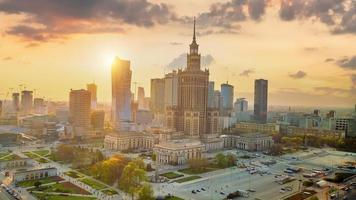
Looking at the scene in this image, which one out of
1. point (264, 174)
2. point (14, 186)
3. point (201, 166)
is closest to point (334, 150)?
point (264, 174)

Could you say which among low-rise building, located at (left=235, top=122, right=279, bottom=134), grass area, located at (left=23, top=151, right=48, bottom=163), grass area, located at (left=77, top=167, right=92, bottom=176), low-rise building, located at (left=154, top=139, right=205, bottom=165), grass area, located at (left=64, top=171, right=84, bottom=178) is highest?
low-rise building, located at (left=235, top=122, right=279, bottom=134)

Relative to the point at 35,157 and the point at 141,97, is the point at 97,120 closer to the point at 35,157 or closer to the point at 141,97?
the point at 35,157

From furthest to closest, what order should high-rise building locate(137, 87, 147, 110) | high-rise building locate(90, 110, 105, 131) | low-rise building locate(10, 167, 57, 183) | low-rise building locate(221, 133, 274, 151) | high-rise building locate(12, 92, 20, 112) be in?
high-rise building locate(137, 87, 147, 110)
high-rise building locate(12, 92, 20, 112)
high-rise building locate(90, 110, 105, 131)
low-rise building locate(221, 133, 274, 151)
low-rise building locate(10, 167, 57, 183)

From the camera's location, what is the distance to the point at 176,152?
3966 centimetres

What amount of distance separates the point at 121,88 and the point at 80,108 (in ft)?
51.2

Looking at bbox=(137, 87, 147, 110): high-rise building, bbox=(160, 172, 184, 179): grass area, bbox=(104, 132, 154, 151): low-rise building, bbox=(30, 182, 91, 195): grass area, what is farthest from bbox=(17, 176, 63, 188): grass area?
bbox=(137, 87, 147, 110): high-rise building

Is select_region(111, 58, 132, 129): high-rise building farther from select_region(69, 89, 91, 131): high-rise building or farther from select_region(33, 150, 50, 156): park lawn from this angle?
select_region(33, 150, 50, 156): park lawn

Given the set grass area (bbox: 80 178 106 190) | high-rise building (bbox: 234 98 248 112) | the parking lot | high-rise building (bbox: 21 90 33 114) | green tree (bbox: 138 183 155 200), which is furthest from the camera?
high-rise building (bbox: 234 98 248 112)

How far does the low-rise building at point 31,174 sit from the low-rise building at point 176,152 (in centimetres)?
1204

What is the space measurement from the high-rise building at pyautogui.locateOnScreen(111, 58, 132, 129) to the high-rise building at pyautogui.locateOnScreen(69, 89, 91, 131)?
42.2 feet

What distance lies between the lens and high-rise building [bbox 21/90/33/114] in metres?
96.2

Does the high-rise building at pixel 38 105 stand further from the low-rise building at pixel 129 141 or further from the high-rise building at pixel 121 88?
the low-rise building at pixel 129 141

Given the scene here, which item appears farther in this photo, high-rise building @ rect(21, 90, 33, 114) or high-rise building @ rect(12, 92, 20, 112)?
high-rise building @ rect(21, 90, 33, 114)

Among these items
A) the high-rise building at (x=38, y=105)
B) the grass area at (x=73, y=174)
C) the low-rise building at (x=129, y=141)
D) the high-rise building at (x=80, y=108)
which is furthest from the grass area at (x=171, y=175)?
the high-rise building at (x=38, y=105)
